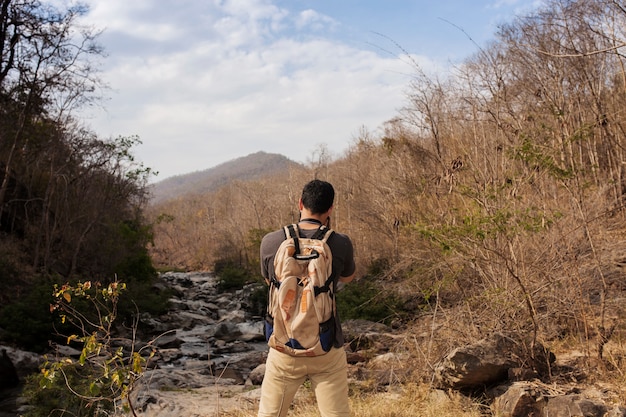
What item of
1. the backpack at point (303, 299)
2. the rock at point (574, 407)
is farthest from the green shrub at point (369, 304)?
the backpack at point (303, 299)

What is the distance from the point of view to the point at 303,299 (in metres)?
2.89

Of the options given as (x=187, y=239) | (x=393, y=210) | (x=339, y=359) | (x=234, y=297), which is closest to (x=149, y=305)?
(x=234, y=297)

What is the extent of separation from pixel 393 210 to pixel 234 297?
8.83 meters

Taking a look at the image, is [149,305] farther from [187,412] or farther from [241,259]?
[241,259]

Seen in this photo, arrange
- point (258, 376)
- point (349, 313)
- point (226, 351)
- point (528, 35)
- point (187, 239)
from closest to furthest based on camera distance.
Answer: point (258, 376) → point (349, 313) → point (226, 351) → point (528, 35) → point (187, 239)

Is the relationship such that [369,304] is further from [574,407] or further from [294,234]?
[294,234]

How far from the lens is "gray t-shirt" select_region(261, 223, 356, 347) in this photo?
299cm

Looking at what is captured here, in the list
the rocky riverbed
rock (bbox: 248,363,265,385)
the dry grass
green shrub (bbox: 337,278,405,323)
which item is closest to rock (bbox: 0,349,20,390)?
the rocky riverbed

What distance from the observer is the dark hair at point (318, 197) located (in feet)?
9.87

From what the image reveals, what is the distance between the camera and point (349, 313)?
12312 mm

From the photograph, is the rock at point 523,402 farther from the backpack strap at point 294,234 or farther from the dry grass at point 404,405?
the backpack strap at point 294,234

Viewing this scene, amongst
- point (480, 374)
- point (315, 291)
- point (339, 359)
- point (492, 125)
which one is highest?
point (492, 125)

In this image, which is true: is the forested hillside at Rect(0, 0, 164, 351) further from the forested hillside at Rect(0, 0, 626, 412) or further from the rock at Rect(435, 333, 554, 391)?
the rock at Rect(435, 333, 554, 391)

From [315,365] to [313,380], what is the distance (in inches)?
5.6
